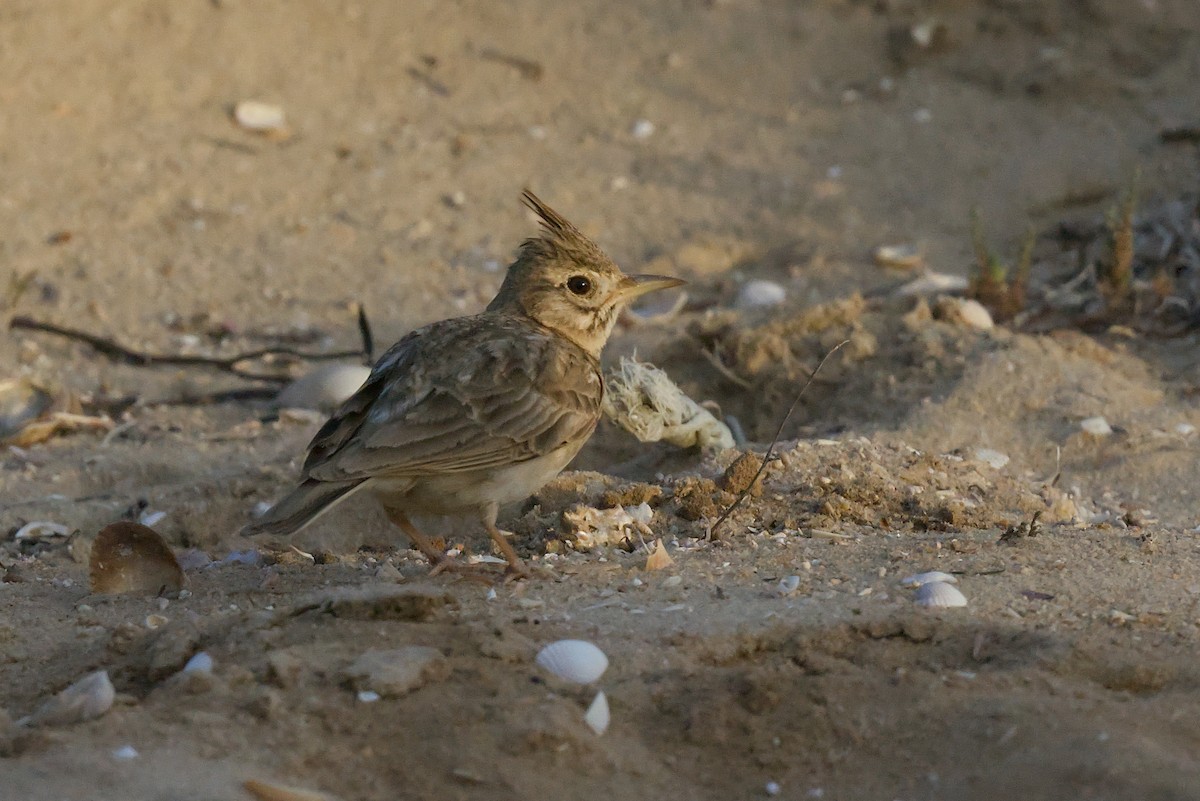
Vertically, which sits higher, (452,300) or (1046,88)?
(1046,88)

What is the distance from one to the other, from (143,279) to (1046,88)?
5.38 metres

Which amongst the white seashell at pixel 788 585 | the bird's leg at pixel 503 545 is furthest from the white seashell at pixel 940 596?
the bird's leg at pixel 503 545

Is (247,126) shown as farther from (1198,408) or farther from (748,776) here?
(748,776)

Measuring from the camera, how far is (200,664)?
3.36 metres

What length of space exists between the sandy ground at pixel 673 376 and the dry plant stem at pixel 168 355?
11 cm

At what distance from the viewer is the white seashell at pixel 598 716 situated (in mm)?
3168


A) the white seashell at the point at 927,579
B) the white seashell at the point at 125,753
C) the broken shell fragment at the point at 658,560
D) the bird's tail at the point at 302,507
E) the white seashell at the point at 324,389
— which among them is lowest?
the white seashell at the point at 324,389

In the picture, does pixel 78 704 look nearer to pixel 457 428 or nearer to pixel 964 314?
pixel 457 428

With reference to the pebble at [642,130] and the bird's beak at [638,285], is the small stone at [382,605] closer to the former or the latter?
the bird's beak at [638,285]

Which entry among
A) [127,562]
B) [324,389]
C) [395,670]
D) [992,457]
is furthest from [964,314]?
[395,670]

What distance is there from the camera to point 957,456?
206 inches

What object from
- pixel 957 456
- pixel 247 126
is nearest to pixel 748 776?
pixel 957 456

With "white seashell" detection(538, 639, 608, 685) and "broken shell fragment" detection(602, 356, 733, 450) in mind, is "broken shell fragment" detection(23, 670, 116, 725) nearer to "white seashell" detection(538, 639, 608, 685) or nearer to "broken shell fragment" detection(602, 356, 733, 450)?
"white seashell" detection(538, 639, 608, 685)

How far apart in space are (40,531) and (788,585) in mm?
2582
